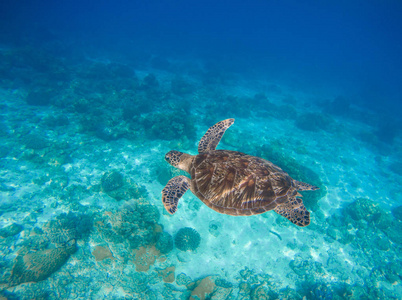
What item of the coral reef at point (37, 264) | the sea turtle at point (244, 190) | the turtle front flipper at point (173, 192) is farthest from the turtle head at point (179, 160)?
the coral reef at point (37, 264)

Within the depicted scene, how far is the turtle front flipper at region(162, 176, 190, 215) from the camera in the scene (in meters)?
5.19

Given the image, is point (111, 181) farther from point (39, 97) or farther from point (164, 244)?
point (39, 97)

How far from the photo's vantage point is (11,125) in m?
11.3

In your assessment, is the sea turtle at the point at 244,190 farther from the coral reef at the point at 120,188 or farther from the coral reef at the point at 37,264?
the coral reef at the point at 37,264

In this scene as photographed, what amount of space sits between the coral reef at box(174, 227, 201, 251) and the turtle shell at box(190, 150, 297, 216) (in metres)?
2.88

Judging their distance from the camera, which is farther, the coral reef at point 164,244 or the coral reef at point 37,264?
the coral reef at point 164,244

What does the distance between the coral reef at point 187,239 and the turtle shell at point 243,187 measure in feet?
9.45

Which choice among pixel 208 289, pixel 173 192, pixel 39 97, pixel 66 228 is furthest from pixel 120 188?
pixel 39 97

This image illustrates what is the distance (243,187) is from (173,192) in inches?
95.4

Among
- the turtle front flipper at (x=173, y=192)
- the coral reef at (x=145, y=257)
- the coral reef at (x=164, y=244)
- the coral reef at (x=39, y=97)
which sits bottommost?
the coral reef at (x=145, y=257)

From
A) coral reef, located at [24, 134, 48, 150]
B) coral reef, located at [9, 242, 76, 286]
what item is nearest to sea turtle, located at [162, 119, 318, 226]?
coral reef, located at [9, 242, 76, 286]

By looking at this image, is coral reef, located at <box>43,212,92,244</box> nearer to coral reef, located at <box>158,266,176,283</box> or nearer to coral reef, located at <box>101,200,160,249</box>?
coral reef, located at <box>101,200,160,249</box>

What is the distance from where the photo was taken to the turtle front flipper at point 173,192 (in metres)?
5.19

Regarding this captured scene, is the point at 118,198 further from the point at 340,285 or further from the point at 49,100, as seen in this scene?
the point at 49,100
